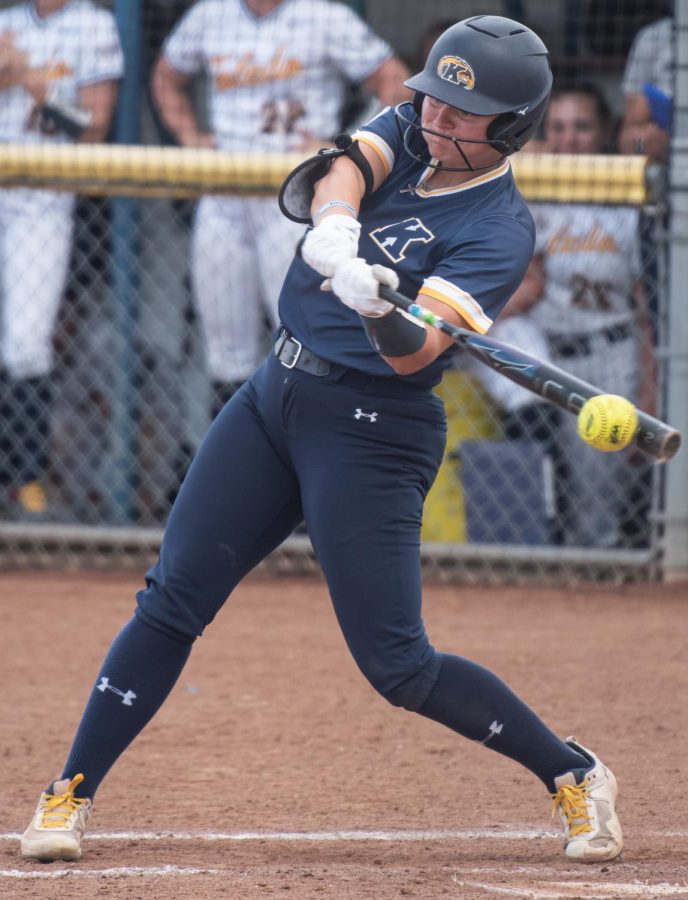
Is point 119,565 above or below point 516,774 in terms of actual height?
below

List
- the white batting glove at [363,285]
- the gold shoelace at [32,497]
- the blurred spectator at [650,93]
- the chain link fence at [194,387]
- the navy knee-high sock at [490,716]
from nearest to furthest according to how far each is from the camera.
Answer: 1. the white batting glove at [363,285]
2. the navy knee-high sock at [490,716]
3. the blurred spectator at [650,93]
4. the chain link fence at [194,387]
5. the gold shoelace at [32,497]

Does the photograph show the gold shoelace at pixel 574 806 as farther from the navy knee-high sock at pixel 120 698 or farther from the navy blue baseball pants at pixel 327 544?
the navy knee-high sock at pixel 120 698

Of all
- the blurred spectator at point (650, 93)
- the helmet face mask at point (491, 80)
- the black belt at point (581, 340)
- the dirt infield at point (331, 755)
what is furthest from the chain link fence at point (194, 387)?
the helmet face mask at point (491, 80)

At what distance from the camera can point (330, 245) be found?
8.84 ft

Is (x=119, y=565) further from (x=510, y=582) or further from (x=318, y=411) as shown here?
(x=318, y=411)

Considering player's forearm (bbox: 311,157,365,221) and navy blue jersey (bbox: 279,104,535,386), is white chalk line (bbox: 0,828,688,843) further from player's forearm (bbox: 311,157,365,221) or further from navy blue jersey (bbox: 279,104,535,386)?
player's forearm (bbox: 311,157,365,221)

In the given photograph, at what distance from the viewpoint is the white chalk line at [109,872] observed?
2871 mm

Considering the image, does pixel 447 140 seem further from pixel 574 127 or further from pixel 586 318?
pixel 574 127

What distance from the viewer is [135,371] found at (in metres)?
6.26

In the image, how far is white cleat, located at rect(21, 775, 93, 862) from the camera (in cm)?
295

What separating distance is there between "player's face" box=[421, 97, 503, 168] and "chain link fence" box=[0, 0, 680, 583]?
2785mm

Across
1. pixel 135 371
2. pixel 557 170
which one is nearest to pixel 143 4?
pixel 135 371

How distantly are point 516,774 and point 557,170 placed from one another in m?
2.64

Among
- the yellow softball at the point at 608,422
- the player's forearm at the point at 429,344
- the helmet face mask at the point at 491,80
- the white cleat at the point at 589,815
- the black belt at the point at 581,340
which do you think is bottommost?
the white cleat at the point at 589,815
